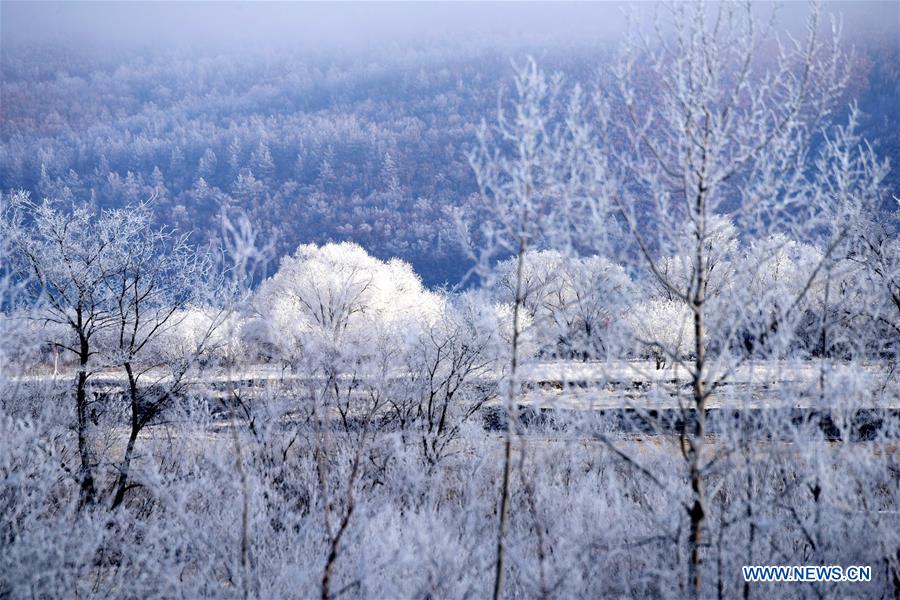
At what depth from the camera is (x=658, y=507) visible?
9.99m

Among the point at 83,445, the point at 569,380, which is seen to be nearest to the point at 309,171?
the point at 83,445

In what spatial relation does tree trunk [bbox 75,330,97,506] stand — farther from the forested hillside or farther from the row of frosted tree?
the forested hillside

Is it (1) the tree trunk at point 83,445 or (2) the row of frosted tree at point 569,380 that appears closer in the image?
(2) the row of frosted tree at point 569,380

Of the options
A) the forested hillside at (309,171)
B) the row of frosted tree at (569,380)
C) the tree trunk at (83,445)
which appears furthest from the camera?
the forested hillside at (309,171)

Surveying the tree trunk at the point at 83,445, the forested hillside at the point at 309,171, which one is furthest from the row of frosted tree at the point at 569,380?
the forested hillside at the point at 309,171

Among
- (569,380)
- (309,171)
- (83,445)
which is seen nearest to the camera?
(569,380)

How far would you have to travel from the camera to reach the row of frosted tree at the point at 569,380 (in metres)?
4.43

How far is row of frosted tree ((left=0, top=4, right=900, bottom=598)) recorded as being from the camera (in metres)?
4.43

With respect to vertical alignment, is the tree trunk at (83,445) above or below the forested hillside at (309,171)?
below

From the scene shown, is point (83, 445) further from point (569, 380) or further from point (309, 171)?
point (309, 171)

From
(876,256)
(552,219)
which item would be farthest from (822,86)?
(876,256)

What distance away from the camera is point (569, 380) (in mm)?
4758

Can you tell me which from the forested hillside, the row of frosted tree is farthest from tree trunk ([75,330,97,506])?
the forested hillside

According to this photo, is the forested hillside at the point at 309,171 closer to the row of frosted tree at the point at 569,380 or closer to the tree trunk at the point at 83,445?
the row of frosted tree at the point at 569,380
